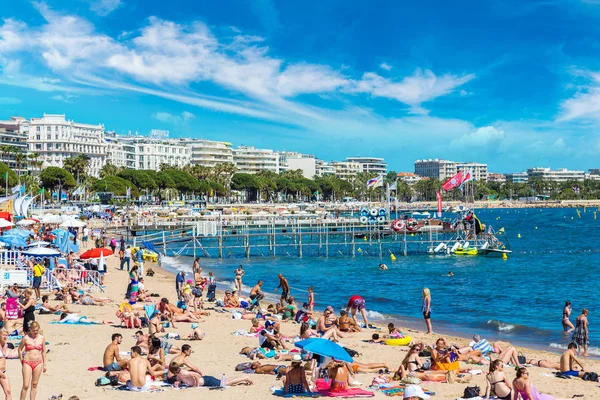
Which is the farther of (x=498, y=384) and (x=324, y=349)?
(x=324, y=349)

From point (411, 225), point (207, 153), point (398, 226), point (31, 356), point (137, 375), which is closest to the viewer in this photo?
point (31, 356)

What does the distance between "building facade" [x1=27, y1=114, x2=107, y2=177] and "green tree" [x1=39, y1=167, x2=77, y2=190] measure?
43.7 metres

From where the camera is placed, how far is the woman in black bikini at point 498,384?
12.0 m

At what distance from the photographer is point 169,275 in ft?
121

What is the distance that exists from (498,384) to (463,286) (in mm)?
23455

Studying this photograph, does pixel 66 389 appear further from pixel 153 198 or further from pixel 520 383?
pixel 153 198

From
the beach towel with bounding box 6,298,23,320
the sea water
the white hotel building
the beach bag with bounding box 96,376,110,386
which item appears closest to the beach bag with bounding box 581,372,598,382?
the sea water

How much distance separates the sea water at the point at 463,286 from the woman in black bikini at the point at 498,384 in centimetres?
825

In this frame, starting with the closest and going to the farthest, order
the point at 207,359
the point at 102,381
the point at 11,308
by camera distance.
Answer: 1. the point at 102,381
2. the point at 207,359
3. the point at 11,308

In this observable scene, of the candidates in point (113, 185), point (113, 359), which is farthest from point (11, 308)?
point (113, 185)

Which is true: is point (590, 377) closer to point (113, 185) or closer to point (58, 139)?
point (113, 185)

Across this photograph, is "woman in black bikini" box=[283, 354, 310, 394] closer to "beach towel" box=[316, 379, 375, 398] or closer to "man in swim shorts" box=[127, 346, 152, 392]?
"beach towel" box=[316, 379, 375, 398]

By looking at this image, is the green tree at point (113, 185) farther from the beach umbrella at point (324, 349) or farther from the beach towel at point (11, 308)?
the beach umbrella at point (324, 349)

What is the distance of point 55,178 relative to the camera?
107000 millimetres
